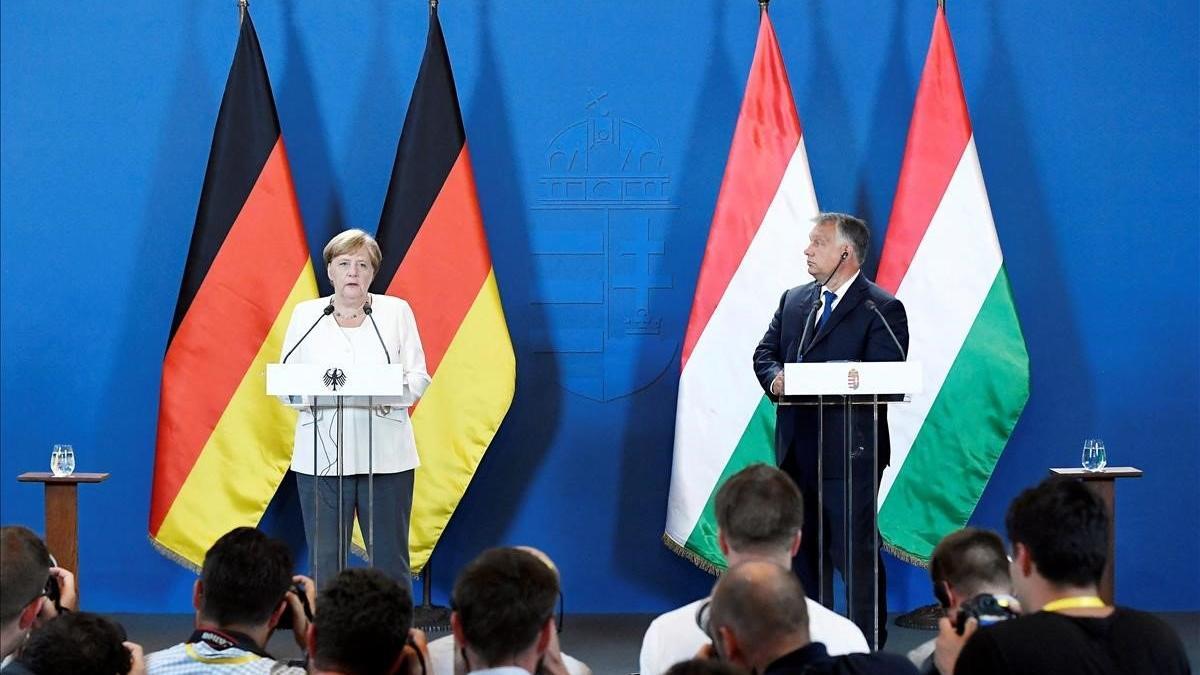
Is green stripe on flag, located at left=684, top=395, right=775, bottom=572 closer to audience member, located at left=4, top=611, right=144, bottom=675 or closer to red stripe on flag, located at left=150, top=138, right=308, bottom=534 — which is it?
red stripe on flag, located at left=150, top=138, right=308, bottom=534

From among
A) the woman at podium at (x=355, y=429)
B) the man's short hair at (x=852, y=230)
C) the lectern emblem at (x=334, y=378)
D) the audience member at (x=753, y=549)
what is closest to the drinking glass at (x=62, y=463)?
the woman at podium at (x=355, y=429)

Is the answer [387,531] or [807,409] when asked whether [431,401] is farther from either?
[807,409]

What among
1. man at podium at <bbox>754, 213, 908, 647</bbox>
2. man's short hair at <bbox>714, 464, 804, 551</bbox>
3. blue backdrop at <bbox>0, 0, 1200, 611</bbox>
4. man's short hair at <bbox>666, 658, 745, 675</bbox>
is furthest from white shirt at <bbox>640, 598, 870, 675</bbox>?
blue backdrop at <bbox>0, 0, 1200, 611</bbox>

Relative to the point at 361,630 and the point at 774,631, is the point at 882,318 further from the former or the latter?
the point at 361,630

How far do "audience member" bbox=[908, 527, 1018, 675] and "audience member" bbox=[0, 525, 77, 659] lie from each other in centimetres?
157

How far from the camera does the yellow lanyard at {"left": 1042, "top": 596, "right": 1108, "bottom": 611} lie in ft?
7.60

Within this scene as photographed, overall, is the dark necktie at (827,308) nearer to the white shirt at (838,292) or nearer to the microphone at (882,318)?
the white shirt at (838,292)

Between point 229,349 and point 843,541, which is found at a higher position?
point 229,349

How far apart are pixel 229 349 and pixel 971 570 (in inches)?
136

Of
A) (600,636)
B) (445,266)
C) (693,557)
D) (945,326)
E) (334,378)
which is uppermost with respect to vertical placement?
(445,266)

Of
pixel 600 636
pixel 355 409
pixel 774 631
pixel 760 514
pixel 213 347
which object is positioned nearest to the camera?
pixel 774 631

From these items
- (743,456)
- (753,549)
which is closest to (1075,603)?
(753,549)

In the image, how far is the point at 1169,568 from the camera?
18.4 ft

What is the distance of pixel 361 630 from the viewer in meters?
2.20
